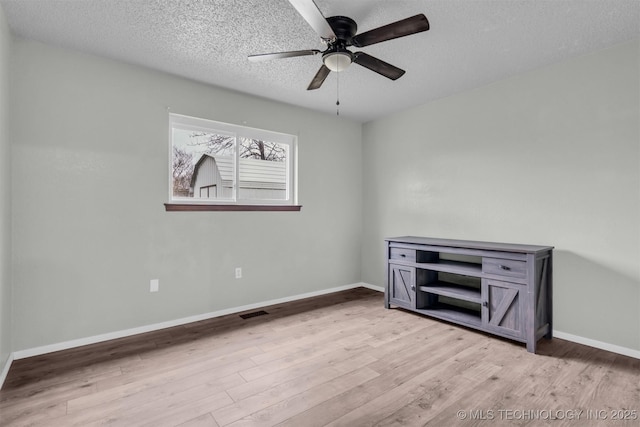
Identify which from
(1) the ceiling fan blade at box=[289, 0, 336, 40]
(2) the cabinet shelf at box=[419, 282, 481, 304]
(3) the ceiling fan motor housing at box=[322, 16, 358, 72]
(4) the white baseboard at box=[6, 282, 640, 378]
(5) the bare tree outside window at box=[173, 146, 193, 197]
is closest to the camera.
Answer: (1) the ceiling fan blade at box=[289, 0, 336, 40]

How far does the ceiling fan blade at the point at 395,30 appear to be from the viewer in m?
1.76

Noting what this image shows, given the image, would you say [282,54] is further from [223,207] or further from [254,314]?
[254,314]

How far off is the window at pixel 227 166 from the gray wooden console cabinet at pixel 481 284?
161 centimetres

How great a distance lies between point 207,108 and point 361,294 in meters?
3.05

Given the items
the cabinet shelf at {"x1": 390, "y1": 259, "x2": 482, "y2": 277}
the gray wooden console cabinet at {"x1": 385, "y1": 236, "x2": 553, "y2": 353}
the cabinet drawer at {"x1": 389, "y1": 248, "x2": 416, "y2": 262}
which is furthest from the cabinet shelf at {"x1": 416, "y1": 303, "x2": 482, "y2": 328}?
the cabinet drawer at {"x1": 389, "y1": 248, "x2": 416, "y2": 262}

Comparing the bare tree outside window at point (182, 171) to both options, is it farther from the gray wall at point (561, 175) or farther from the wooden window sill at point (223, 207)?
the gray wall at point (561, 175)

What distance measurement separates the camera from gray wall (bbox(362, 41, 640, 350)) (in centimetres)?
256

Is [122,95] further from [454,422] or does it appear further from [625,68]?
[625,68]

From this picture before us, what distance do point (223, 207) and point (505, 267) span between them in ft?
9.28

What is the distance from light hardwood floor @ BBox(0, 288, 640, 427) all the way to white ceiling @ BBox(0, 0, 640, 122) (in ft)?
8.19

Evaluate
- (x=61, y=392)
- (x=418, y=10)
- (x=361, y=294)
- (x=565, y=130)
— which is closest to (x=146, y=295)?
(x=61, y=392)

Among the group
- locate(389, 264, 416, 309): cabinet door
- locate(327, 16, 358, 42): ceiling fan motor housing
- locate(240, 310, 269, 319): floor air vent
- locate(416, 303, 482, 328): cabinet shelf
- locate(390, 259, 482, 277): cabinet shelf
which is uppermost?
locate(327, 16, 358, 42): ceiling fan motor housing

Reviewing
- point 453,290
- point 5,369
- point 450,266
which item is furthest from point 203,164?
point 453,290

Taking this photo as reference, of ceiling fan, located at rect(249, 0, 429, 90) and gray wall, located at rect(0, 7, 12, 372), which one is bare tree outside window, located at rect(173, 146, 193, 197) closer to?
gray wall, located at rect(0, 7, 12, 372)
